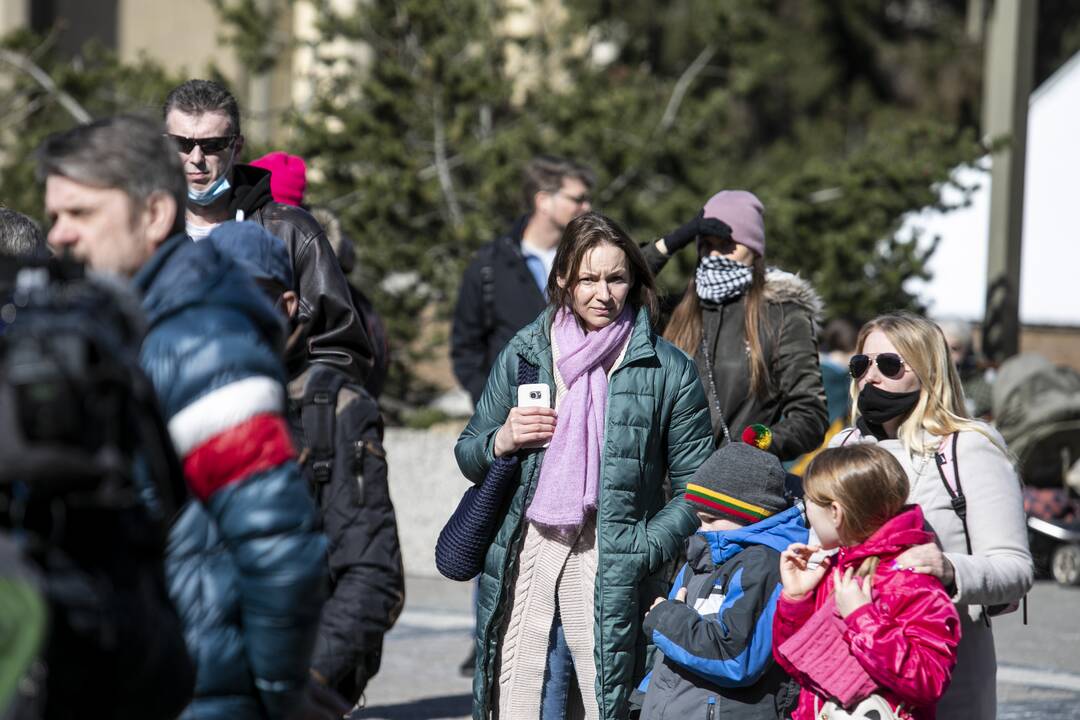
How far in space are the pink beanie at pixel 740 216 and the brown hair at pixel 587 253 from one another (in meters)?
0.84

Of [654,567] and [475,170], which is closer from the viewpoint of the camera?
[654,567]

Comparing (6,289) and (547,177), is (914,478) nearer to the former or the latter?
(6,289)

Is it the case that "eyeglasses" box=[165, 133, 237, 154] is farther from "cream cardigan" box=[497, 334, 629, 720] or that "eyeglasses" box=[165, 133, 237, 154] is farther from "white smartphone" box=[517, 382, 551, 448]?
"cream cardigan" box=[497, 334, 629, 720]

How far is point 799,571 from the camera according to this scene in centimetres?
427

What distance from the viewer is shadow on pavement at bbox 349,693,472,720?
269 inches

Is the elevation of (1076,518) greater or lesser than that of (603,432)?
lesser

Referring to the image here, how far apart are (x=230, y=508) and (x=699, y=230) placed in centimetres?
348

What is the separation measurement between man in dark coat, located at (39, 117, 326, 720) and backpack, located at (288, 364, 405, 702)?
0.69m

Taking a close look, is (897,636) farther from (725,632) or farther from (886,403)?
(886,403)

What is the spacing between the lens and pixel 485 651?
16.6ft

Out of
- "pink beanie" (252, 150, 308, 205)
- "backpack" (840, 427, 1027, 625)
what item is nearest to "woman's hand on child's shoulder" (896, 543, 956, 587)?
"backpack" (840, 427, 1027, 625)

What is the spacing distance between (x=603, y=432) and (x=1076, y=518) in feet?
22.7

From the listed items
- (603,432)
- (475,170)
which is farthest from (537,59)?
(603,432)

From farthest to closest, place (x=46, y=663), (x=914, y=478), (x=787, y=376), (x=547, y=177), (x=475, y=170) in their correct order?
(x=475, y=170)
(x=547, y=177)
(x=787, y=376)
(x=914, y=478)
(x=46, y=663)
